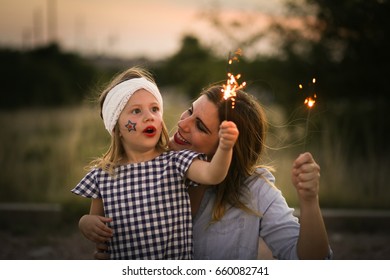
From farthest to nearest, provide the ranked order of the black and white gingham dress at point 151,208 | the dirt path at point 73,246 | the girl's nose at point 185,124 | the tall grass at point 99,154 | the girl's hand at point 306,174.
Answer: the tall grass at point 99,154
the dirt path at point 73,246
the girl's nose at point 185,124
the black and white gingham dress at point 151,208
the girl's hand at point 306,174

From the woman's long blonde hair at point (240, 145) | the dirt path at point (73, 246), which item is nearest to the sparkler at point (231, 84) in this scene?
the woman's long blonde hair at point (240, 145)

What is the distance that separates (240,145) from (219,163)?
385 millimetres

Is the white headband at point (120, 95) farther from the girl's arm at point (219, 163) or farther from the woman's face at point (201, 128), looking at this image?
the girl's arm at point (219, 163)

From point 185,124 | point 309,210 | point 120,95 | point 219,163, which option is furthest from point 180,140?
point 309,210

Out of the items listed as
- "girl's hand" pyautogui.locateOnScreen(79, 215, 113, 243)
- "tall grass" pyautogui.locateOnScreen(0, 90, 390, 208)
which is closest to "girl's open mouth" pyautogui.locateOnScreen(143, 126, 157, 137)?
"girl's hand" pyautogui.locateOnScreen(79, 215, 113, 243)

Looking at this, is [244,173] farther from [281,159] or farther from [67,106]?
[67,106]

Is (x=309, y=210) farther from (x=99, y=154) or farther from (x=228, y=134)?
(x=99, y=154)

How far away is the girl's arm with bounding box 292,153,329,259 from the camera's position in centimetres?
218

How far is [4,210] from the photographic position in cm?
532

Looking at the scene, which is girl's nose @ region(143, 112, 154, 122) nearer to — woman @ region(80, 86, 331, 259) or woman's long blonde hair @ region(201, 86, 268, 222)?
woman @ region(80, 86, 331, 259)

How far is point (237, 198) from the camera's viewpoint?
2.62m

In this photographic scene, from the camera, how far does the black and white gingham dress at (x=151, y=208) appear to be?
248 cm

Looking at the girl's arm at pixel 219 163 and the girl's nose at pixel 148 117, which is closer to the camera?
the girl's arm at pixel 219 163

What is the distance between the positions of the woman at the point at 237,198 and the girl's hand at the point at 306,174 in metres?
0.36
